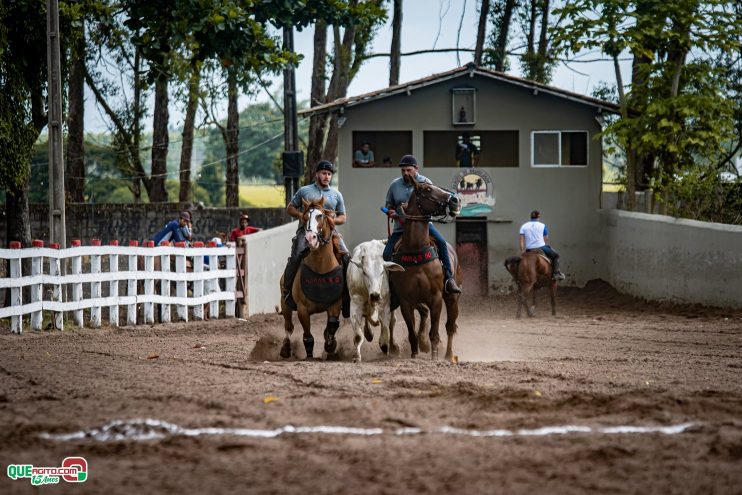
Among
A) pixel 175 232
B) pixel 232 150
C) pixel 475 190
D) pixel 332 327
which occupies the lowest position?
pixel 332 327

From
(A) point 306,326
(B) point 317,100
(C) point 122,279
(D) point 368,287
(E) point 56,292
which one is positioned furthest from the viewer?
(B) point 317,100

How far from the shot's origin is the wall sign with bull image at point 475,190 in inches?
1227

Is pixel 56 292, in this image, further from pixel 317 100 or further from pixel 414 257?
pixel 317 100

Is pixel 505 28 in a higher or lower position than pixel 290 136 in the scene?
higher

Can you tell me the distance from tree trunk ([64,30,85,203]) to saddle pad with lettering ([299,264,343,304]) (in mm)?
28744

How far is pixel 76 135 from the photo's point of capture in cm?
4062

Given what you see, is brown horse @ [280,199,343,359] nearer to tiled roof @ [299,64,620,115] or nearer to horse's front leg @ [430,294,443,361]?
horse's front leg @ [430,294,443,361]

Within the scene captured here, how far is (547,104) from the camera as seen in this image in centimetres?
3145

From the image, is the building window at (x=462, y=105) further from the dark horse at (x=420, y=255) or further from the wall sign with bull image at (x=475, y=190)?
the dark horse at (x=420, y=255)

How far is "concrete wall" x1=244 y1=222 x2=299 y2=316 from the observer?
69.4ft

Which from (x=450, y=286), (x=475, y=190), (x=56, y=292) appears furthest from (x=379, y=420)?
(x=475, y=190)

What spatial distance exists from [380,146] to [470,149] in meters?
2.66

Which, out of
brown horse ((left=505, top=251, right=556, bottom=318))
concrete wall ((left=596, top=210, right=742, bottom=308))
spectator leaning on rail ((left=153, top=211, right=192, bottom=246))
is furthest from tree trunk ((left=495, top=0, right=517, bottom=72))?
spectator leaning on rail ((left=153, top=211, right=192, bottom=246))

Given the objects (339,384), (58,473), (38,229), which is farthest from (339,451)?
(38,229)
